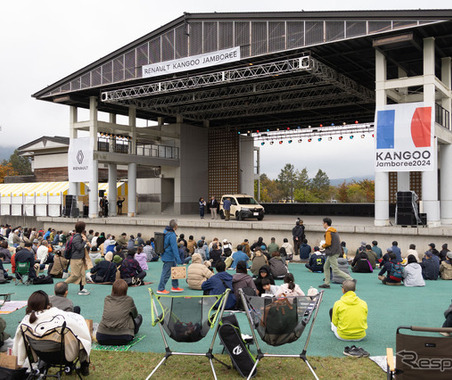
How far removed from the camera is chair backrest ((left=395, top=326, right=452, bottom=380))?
418cm

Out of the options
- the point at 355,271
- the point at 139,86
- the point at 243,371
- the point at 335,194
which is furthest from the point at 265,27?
the point at 335,194

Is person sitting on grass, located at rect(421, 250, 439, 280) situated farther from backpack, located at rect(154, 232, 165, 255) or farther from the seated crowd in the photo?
backpack, located at rect(154, 232, 165, 255)

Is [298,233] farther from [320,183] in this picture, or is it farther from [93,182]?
[320,183]

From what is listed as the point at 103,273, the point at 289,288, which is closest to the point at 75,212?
the point at 103,273

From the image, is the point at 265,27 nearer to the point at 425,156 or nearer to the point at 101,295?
the point at 425,156

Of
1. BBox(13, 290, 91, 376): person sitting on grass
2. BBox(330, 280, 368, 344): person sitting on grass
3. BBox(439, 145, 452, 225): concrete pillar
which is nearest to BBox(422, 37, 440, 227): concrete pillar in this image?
BBox(439, 145, 452, 225): concrete pillar

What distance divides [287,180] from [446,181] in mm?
78069

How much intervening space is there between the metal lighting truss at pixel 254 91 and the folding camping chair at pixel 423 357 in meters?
17.7

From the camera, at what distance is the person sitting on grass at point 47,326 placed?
4.87 m

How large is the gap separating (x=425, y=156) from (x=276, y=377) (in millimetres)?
15794

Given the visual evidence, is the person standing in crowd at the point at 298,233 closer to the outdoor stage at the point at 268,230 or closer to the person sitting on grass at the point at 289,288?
the outdoor stage at the point at 268,230

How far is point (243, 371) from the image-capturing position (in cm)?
549

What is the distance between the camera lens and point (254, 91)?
25.8 meters

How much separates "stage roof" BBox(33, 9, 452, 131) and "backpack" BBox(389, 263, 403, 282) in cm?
1141
